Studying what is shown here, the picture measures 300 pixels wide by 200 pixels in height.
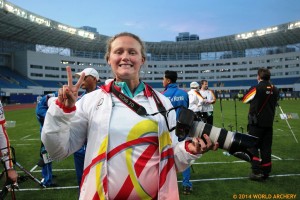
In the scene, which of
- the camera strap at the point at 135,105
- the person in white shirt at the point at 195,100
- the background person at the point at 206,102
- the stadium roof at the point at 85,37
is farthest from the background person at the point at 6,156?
the stadium roof at the point at 85,37

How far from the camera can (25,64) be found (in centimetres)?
5850

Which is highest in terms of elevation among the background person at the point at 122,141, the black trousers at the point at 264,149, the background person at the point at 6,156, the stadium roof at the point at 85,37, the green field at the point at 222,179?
the stadium roof at the point at 85,37

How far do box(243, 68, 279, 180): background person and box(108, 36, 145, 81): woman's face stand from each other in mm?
4724

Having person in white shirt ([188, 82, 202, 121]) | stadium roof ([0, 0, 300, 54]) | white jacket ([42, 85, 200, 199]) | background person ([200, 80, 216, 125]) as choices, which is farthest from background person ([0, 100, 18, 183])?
stadium roof ([0, 0, 300, 54])

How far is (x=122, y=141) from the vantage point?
186 centimetres

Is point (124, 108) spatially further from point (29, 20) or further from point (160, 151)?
point (29, 20)

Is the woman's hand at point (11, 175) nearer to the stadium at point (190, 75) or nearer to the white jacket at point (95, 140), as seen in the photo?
the white jacket at point (95, 140)

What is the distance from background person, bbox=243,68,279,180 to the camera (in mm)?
6027

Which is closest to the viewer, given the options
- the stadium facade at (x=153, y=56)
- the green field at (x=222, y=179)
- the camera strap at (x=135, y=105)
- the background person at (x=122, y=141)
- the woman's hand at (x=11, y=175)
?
the background person at (x=122, y=141)

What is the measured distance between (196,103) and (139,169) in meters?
7.92

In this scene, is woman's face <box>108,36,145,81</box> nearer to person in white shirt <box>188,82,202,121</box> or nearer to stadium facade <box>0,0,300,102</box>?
person in white shirt <box>188,82,202,121</box>

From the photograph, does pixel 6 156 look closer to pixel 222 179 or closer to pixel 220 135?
pixel 220 135

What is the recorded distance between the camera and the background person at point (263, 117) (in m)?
6.03

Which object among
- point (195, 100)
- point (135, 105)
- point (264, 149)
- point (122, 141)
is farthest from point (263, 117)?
point (122, 141)
